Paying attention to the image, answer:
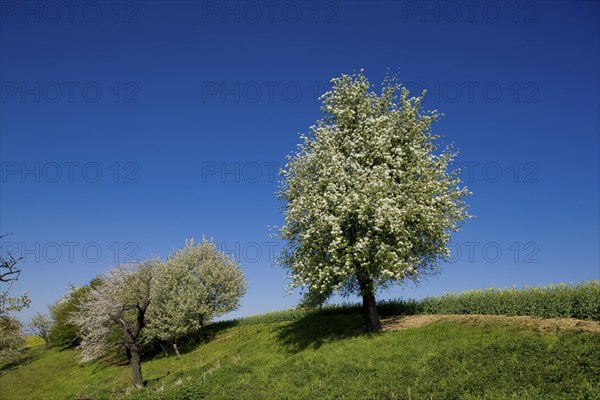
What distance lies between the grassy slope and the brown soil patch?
3.00 ft

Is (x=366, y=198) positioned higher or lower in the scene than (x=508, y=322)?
higher

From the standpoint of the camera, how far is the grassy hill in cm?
1809

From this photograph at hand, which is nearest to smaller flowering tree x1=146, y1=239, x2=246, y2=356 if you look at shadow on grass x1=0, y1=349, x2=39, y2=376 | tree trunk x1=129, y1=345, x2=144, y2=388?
tree trunk x1=129, y1=345, x2=144, y2=388

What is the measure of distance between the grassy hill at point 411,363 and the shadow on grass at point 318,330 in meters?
0.15

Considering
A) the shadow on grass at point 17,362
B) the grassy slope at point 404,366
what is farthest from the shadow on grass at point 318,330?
the shadow on grass at point 17,362

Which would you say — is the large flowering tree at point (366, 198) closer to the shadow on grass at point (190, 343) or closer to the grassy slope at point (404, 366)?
the grassy slope at point (404, 366)

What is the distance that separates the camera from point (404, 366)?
22453mm

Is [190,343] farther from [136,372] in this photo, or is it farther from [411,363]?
[411,363]

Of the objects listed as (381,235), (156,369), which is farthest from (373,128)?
(156,369)

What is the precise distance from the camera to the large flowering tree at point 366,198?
28328 mm

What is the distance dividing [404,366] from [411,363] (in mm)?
484

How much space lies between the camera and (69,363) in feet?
220

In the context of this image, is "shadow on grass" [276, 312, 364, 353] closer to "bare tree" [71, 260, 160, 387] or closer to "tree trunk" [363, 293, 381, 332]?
"tree trunk" [363, 293, 381, 332]

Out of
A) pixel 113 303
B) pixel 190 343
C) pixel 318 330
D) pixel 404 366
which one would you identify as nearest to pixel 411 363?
pixel 404 366
